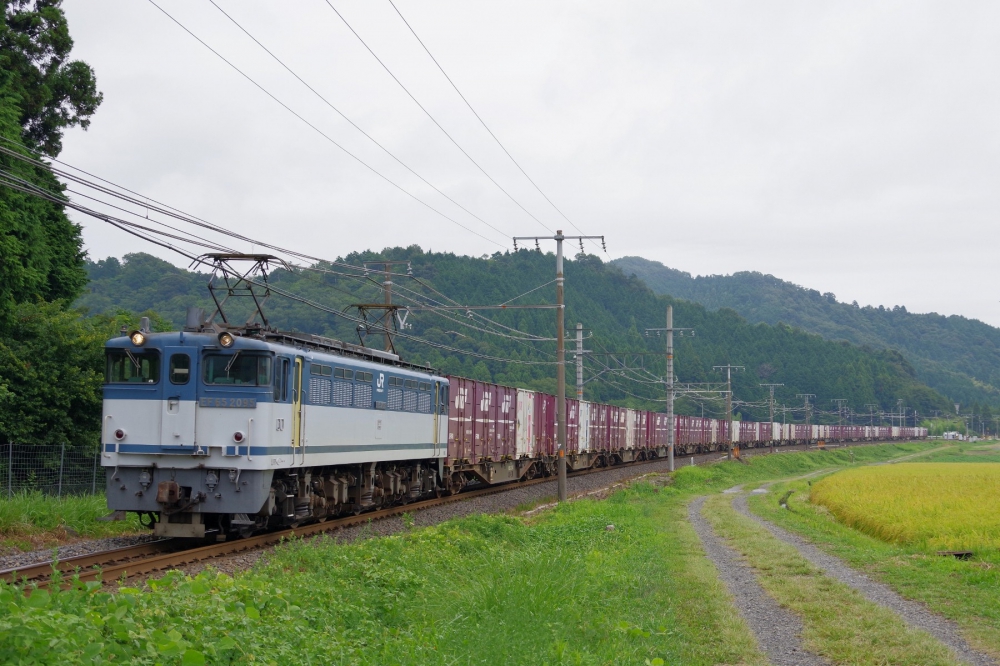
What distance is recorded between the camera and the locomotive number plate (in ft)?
55.3

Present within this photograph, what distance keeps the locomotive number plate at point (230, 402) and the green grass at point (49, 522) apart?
3742 mm

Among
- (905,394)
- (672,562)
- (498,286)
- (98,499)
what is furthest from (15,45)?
(905,394)

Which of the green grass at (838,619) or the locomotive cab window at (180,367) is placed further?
the locomotive cab window at (180,367)

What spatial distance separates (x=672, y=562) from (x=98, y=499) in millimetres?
12250

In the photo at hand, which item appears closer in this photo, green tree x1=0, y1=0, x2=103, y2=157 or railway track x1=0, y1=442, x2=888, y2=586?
railway track x1=0, y1=442, x2=888, y2=586

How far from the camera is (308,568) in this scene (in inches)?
538

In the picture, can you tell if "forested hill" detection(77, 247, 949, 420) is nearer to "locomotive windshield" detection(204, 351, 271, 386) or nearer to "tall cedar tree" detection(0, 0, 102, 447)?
"tall cedar tree" detection(0, 0, 102, 447)

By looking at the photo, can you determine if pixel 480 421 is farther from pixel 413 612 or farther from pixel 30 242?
pixel 413 612

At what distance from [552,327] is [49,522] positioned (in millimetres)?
98642

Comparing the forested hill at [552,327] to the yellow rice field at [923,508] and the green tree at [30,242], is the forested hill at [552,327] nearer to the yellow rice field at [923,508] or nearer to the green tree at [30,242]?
the green tree at [30,242]

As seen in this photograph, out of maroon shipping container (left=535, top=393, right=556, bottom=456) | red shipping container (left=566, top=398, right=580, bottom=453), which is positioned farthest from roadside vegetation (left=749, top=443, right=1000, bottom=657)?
red shipping container (left=566, top=398, right=580, bottom=453)

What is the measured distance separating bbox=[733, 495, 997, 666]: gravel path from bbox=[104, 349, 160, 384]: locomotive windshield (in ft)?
39.4

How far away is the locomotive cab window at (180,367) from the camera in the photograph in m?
17.2

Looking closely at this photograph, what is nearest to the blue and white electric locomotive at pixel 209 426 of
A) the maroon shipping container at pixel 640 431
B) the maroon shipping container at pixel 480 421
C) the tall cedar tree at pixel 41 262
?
the tall cedar tree at pixel 41 262
